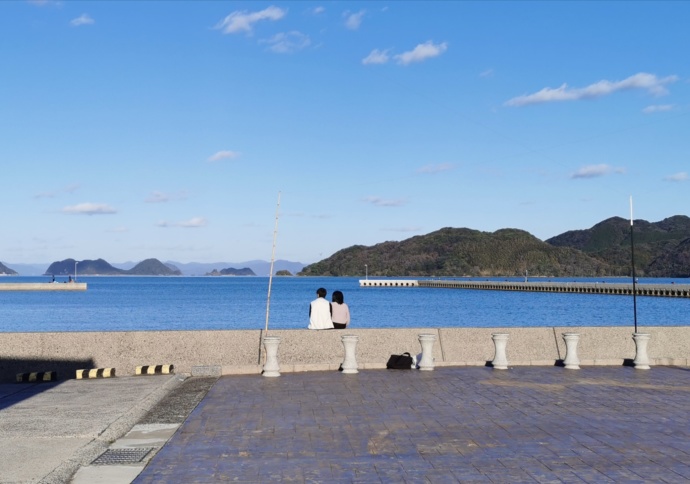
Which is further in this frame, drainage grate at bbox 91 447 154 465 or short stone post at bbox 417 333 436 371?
short stone post at bbox 417 333 436 371

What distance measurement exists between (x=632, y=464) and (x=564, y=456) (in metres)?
0.71

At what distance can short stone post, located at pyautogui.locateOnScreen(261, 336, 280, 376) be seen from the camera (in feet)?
55.8

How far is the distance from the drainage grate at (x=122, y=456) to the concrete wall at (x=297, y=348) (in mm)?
7527

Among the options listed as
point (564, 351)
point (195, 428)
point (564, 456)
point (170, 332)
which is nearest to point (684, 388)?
point (564, 351)

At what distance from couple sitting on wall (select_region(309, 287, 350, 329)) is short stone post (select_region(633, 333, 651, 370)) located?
6.13 meters

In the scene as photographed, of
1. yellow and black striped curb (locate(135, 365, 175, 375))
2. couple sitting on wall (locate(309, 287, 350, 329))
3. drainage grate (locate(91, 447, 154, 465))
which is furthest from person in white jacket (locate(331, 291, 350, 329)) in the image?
drainage grate (locate(91, 447, 154, 465))

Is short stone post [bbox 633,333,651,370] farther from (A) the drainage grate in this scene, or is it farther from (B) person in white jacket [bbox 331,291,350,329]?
(A) the drainage grate

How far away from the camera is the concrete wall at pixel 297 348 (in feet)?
57.3

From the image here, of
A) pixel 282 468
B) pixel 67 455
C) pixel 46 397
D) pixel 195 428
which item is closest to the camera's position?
pixel 282 468

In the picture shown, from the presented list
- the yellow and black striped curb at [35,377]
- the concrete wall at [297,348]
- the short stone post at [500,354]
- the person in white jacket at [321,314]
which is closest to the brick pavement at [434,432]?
the short stone post at [500,354]

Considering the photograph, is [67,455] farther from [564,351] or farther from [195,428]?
[564,351]

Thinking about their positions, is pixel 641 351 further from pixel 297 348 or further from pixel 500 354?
pixel 297 348

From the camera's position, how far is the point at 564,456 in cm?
927

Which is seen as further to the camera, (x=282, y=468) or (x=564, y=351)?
(x=564, y=351)
